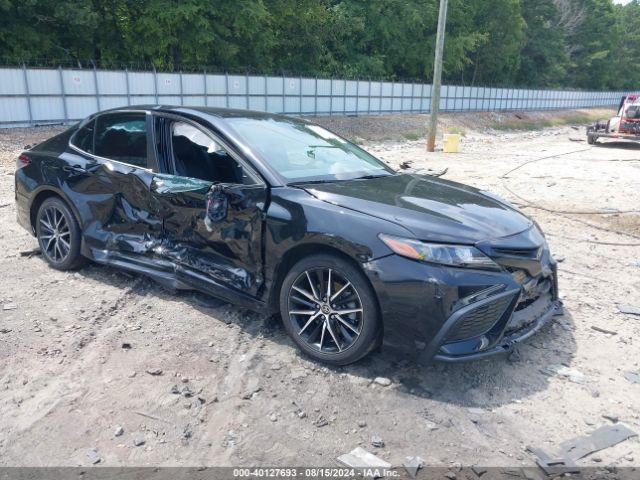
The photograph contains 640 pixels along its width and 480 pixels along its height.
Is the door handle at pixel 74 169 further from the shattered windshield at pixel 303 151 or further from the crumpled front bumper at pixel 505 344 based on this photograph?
the crumpled front bumper at pixel 505 344

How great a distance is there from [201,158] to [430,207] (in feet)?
5.88

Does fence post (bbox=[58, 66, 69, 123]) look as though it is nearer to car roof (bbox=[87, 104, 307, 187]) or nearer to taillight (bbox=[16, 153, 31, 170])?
taillight (bbox=[16, 153, 31, 170])

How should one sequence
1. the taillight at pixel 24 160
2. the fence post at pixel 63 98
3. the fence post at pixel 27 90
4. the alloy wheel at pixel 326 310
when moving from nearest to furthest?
1. the alloy wheel at pixel 326 310
2. the taillight at pixel 24 160
3. the fence post at pixel 27 90
4. the fence post at pixel 63 98

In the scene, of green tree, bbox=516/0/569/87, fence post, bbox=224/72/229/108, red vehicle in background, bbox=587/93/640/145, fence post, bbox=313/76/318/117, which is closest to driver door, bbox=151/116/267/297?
fence post, bbox=224/72/229/108

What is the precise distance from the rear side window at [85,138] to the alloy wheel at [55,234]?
625 millimetres

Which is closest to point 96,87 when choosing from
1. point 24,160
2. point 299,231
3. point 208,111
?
point 24,160

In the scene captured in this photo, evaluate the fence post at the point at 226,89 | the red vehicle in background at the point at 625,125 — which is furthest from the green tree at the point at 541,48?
the fence post at the point at 226,89

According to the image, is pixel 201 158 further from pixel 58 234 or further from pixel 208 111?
pixel 58 234

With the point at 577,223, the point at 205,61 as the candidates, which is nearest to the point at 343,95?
the point at 205,61

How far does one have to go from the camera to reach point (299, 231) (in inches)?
140

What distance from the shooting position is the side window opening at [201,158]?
3986mm

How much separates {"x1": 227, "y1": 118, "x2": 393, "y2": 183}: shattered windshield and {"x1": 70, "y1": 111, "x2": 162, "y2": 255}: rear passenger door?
883 mm

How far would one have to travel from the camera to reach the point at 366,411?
3170mm

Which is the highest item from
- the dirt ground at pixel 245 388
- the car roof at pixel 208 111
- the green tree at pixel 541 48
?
the green tree at pixel 541 48
